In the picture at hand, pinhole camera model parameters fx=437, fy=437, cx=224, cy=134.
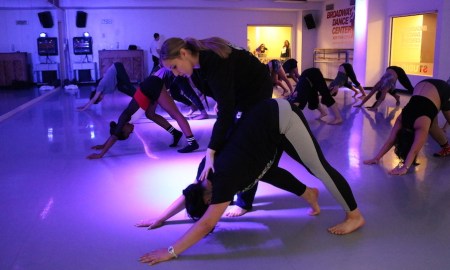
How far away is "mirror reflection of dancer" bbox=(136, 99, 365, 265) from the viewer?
220 centimetres

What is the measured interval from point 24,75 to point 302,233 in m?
13.2

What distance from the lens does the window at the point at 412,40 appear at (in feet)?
38.9

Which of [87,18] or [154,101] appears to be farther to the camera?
[87,18]

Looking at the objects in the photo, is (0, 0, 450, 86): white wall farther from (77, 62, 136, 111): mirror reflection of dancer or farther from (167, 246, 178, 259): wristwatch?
(167, 246, 178, 259): wristwatch

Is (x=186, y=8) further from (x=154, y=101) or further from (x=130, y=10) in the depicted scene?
(x=154, y=101)

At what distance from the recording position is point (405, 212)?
9.66ft

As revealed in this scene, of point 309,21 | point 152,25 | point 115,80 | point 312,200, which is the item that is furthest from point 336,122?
point 309,21

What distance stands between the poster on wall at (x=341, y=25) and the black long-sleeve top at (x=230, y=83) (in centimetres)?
1239

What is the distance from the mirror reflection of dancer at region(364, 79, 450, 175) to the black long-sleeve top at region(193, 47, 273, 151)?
1714 millimetres

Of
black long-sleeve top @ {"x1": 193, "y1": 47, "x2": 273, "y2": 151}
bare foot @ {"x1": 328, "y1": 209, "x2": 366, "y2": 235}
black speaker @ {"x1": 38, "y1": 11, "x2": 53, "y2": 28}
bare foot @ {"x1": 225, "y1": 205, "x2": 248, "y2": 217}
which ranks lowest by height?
bare foot @ {"x1": 225, "y1": 205, "x2": 248, "y2": 217}

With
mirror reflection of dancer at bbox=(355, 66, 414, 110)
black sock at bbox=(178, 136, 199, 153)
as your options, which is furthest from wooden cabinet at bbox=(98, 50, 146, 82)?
black sock at bbox=(178, 136, 199, 153)

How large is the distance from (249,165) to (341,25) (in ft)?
44.3

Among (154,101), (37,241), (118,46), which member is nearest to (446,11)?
(154,101)

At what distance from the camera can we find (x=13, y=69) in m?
13.2
